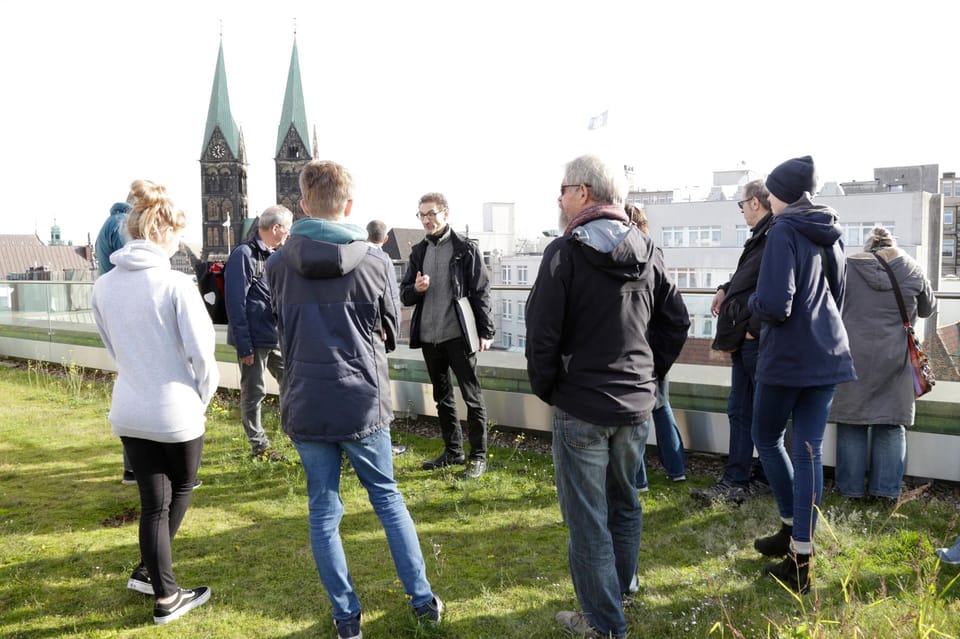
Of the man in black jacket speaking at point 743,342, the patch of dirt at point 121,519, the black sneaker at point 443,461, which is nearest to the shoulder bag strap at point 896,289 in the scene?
the man in black jacket speaking at point 743,342

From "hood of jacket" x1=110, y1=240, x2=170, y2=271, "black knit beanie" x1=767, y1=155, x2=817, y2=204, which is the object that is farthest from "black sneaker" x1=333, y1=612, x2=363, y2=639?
"black knit beanie" x1=767, y1=155, x2=817, y2=204

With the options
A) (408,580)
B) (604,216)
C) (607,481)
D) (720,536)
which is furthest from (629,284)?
(720,536)

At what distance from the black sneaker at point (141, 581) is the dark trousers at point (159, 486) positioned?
0.95 feet

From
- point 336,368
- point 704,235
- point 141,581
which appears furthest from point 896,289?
point 704,235

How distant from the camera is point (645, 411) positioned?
10.2 feet

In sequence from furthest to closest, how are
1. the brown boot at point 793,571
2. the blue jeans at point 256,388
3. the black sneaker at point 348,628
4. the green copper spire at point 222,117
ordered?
the green copper spire at point 222,117, the blue jeans at point 256,388, the brown boot at point 793,571, the black sneaker at point 348,628

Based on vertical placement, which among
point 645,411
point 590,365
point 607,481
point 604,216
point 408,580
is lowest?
point 408,580

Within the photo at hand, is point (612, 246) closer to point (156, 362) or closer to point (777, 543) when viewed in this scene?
point (156, 362)

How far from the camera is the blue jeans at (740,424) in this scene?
5074 millimetres

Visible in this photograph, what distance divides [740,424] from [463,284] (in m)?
2.21

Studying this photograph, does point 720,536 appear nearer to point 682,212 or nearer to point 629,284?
point 629,284

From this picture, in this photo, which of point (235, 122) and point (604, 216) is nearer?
point (604, 216)

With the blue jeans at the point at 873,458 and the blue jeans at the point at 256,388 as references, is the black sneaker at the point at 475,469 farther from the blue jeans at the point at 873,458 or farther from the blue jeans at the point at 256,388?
the blue jeans at the point at 873,458

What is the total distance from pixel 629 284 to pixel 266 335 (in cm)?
366
